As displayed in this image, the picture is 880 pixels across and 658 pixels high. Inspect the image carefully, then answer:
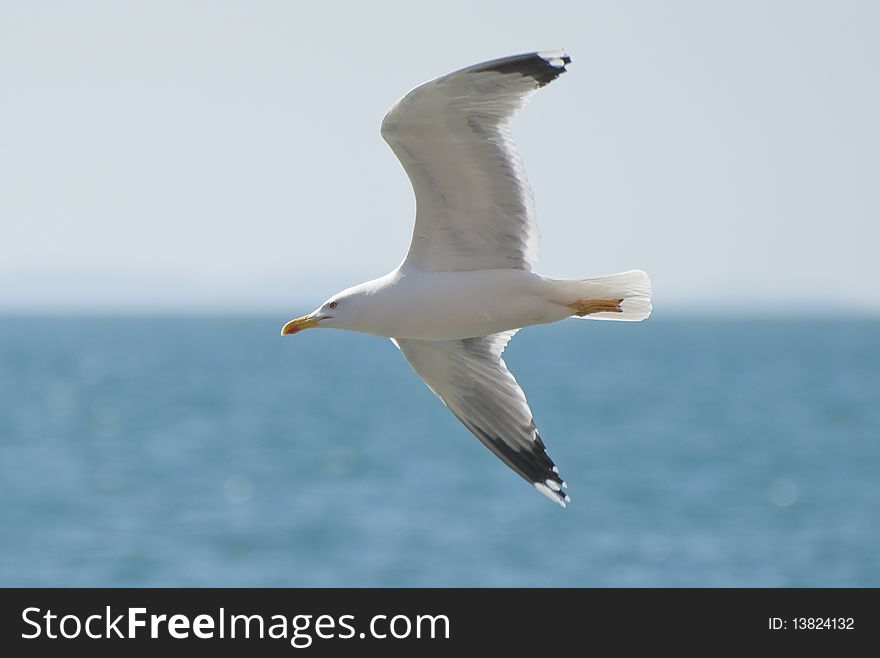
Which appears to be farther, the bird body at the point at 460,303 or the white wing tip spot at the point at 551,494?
the white wing tip spot at the point at 551,494

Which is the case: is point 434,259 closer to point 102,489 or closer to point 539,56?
point 539,56

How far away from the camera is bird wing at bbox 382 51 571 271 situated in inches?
236

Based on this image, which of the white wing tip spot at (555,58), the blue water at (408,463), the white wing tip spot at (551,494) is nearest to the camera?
the white wing tip spot at (555,58)

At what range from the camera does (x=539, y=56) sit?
593 centimetres

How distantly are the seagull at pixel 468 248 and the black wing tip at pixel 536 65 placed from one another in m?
0.02

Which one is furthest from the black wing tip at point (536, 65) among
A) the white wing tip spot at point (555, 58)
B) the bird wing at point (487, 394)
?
Answer: the bird wing at point (487, 394)

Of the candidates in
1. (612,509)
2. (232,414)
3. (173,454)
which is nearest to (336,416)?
(232,414)

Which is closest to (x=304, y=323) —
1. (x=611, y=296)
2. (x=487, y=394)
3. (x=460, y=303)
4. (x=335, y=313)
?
(x=335, y=313)

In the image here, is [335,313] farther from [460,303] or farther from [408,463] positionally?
[408,463]

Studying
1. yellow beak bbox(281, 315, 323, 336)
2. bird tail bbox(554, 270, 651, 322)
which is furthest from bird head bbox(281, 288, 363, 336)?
bird tail bbox(554, 270, 651, 322)

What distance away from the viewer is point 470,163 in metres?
6.25

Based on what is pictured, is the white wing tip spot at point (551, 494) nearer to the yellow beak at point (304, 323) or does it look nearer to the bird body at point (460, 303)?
the bird body at point (460, 303)

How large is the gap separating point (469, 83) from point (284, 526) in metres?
21.3

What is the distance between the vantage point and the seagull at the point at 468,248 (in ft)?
20.0
